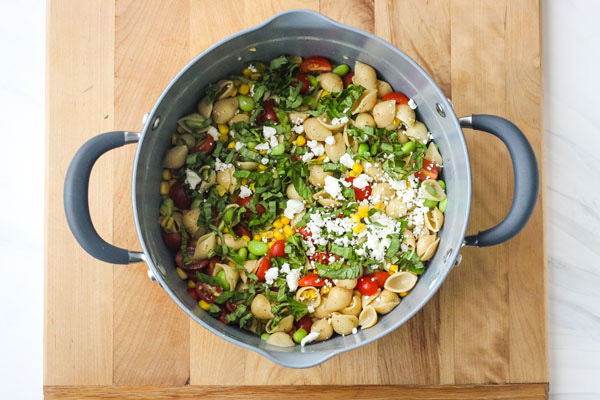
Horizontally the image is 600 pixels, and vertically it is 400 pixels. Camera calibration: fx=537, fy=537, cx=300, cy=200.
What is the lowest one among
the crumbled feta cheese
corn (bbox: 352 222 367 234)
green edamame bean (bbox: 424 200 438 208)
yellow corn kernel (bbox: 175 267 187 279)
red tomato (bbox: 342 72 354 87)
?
yellow corn kernel (bbox: 175 267 187 279)

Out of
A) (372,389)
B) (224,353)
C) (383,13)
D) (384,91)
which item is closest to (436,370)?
(372,389)

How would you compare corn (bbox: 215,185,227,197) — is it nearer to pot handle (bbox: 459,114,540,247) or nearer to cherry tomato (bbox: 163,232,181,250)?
cherry tomato (bbox: 163,232,181,250)

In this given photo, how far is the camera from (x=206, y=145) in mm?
1003

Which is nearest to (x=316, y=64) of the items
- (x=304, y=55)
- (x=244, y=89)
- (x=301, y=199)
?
(x=304, y=55)

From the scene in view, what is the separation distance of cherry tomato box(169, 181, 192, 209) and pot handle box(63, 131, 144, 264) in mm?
157

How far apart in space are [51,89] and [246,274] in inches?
20.2

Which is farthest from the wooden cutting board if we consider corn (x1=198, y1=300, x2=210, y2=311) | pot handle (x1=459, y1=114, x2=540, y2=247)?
pot handle (x1=459, y1=114, x2=540, y2=247)

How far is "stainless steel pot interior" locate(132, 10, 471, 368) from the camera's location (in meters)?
0.85

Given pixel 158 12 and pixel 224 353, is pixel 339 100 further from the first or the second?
pixel 224 353

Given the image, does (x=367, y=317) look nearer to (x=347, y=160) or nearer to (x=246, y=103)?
(x=347, y=160)

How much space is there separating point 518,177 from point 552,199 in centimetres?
36

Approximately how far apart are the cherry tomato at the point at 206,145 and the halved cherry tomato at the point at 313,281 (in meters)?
0.30

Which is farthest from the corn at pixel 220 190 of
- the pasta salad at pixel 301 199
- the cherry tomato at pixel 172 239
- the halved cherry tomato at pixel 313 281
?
the halved cherry tomato at pixel 313 281

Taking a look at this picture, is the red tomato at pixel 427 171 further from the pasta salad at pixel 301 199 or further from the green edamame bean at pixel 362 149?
the green edamame bean at pixel 362 149
